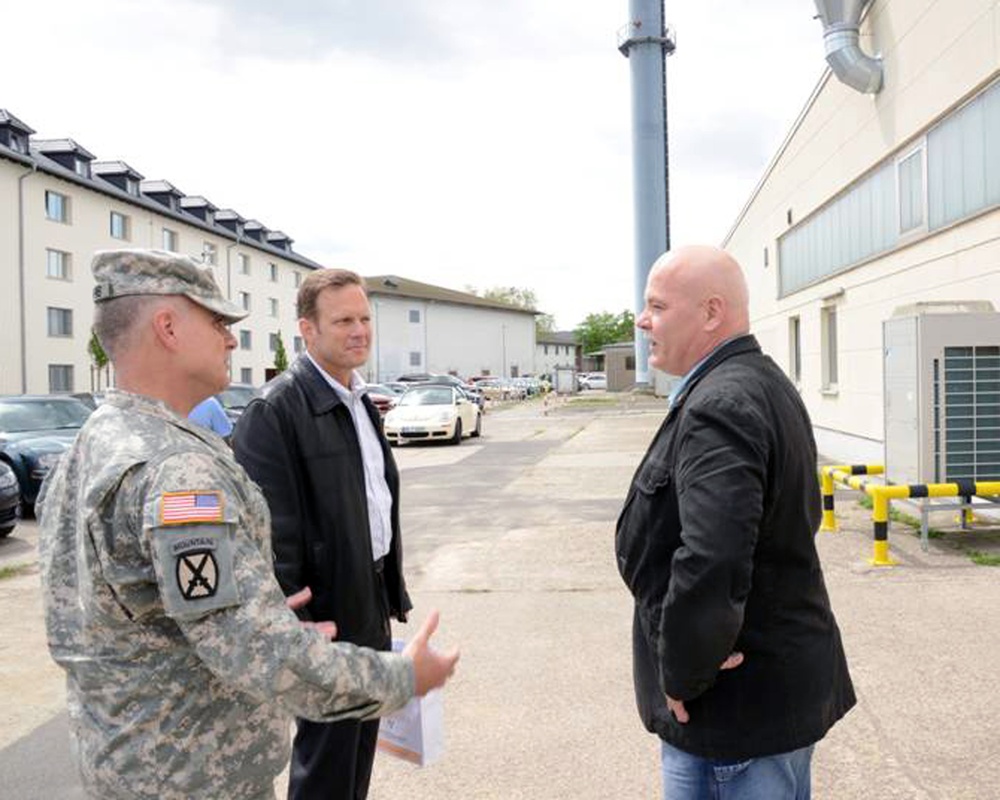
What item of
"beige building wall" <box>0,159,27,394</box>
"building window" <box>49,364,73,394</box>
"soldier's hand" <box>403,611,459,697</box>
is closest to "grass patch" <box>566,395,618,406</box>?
"building window" <box>49,364,73,394</box>

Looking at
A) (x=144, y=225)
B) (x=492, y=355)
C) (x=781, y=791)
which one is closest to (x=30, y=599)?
(x=781, y=791)

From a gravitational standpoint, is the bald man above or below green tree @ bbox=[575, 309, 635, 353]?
below

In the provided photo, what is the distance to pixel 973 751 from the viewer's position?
3721 mm

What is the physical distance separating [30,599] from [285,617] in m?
6.34

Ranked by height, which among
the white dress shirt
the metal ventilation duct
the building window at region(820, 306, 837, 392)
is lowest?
the white dress shirt

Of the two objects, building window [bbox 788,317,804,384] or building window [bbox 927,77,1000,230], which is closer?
building window [bbox 927,77,1000,230]

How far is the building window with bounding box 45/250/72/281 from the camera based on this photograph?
34125 millimetres

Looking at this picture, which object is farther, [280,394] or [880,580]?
[880,580]

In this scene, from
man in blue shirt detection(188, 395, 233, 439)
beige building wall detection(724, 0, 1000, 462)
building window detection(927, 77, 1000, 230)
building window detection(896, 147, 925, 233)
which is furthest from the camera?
building window detection(896, 147, 925, 233)

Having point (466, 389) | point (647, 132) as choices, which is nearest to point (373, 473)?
point (466, 389)

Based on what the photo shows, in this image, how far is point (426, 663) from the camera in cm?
175

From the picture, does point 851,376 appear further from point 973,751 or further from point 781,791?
point 781,791

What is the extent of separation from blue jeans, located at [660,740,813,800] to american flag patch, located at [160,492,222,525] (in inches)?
51.5

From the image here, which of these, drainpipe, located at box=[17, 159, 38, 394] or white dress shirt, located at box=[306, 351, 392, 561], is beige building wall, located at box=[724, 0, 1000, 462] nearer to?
white dress shirt, located at box=[306, 351, 392, 561]
